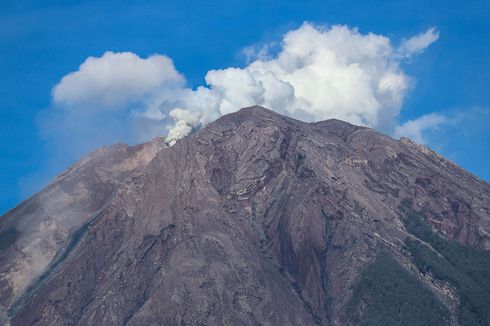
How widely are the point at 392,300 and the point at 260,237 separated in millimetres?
32152

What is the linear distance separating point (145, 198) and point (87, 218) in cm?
2119

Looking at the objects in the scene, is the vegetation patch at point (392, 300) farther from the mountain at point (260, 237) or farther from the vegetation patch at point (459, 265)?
the vegetation patch at point (459, 265)

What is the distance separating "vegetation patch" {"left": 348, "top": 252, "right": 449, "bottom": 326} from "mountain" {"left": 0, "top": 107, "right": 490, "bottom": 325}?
0.89ft

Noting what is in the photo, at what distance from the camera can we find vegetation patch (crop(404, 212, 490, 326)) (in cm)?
14450

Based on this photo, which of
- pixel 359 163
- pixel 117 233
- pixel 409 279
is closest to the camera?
pixel 409 279

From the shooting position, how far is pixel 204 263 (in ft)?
488

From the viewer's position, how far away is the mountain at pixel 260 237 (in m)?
144

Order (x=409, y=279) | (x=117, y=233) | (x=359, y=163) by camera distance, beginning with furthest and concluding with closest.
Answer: (x=359, y=163) < (x=117, y=233) < (x=409, y=279)

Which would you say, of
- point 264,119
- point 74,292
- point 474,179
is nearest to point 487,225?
point 474,179

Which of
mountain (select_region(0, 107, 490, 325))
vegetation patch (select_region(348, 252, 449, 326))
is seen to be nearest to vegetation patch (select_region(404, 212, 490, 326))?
mountain (select_region(0, 107, 490, 325))

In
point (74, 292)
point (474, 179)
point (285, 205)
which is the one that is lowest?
point (74, 292)

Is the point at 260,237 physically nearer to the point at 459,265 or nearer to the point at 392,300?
the point at 392,300

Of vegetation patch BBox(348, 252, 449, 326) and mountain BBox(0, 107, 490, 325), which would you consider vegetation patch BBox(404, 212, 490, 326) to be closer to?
mountain BBox(0, 107, 490, 325)

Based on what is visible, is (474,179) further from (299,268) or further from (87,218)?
(87,218)
